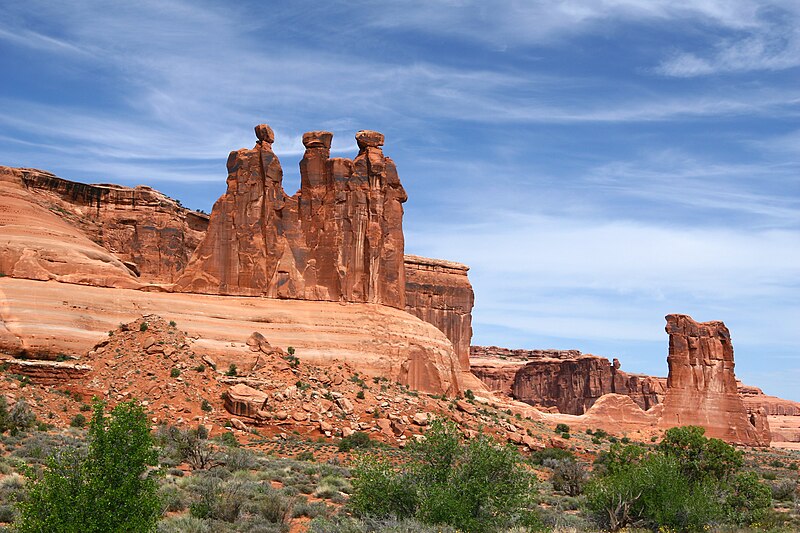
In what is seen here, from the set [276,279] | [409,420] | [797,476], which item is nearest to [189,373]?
[409,420]

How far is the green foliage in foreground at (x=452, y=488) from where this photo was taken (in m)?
18.6

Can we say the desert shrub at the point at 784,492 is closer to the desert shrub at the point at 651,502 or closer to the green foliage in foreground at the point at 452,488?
the desert shrub at the point at 651,502

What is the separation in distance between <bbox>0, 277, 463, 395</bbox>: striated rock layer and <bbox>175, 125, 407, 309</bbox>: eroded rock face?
250 centimetres

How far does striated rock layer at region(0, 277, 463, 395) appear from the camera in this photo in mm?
46375

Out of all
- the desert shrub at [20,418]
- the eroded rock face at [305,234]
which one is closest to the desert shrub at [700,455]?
the desert shrub at [20,418]

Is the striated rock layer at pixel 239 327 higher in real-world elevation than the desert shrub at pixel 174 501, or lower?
higher

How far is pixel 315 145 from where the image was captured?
61938 mm

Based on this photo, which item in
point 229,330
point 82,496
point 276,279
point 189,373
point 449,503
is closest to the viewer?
point 82,496

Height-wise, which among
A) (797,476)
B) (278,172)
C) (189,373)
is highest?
(278,172)

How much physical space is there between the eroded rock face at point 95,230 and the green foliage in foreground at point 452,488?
125ft

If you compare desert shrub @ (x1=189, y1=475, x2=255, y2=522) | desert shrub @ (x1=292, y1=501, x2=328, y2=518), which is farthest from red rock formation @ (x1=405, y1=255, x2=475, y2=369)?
desert shrub @ (x1=292, y1=501, x2=328, y2=518)

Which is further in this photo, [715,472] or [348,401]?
[348,401]

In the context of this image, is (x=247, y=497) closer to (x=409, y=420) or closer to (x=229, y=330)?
(x=409, y=420)

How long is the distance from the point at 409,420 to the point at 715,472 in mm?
17629
